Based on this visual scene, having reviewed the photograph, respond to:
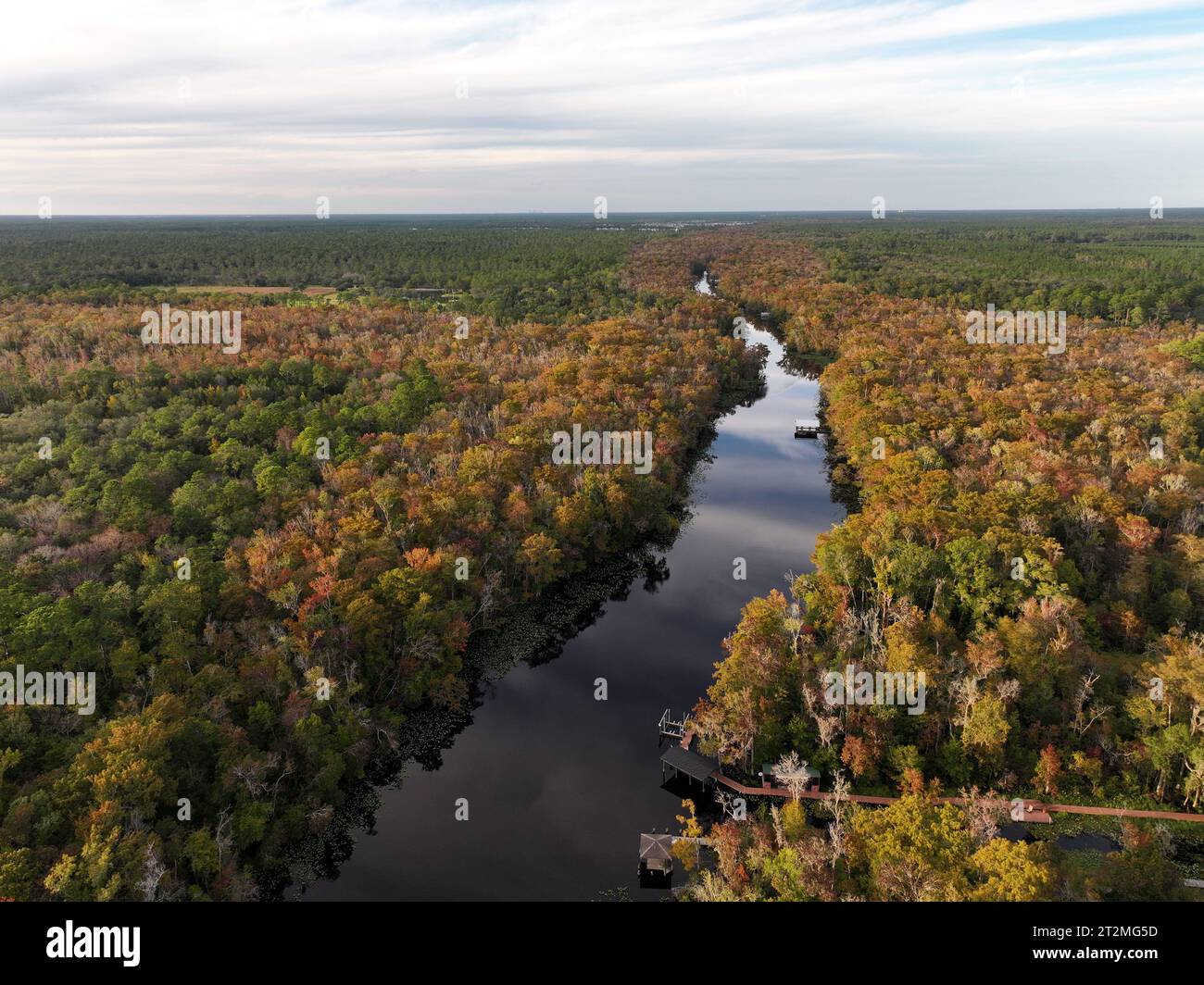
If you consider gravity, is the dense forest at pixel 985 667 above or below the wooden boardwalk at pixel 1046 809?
above

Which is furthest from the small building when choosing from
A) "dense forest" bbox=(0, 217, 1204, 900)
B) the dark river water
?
"dense forest" bbox=(0, 217, 1204, 900)

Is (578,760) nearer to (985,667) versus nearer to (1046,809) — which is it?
(985,667)

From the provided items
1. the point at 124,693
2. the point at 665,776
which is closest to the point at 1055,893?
the point at 665,776

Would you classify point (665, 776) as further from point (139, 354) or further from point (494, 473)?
point (139, 354)

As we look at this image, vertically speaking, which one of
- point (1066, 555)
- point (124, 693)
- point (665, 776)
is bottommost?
point (665, 776)

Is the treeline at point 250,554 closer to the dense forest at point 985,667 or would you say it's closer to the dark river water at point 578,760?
the dark river water at point 578,760

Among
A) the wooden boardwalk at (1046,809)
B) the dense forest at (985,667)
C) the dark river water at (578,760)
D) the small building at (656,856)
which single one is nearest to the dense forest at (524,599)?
the dense forest at (985,667)

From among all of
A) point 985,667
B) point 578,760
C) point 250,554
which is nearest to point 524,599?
point 578,760

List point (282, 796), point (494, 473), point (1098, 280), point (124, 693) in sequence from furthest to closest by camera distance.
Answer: point (1098, 280) < point (494, 473) < point (124, 693) < point (282, 796)
